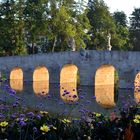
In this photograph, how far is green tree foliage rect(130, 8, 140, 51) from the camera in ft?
136

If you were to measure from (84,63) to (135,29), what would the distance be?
67.5 feet

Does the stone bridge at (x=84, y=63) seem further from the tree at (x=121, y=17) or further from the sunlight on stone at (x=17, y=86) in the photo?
the tree at (x=121, y=17)

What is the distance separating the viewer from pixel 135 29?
145ft

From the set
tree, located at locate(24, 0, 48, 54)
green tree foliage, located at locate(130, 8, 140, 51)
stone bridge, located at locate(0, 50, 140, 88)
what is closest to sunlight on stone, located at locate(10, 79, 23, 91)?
stone bridge, located at locate(0, 50, 140, 88)

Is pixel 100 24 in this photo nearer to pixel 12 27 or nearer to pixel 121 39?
pixel 121 39

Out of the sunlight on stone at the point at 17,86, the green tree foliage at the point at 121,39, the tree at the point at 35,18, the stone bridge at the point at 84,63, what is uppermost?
the tree at the point at 35,18

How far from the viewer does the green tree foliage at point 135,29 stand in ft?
136

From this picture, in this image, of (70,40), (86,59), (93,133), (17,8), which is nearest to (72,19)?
(70,40)

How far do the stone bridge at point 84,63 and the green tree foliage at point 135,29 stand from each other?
15265 mm

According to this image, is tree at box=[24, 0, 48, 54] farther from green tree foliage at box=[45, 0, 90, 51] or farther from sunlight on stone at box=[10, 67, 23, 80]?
sunlight on stone at box=[10, 67, 23, 80]

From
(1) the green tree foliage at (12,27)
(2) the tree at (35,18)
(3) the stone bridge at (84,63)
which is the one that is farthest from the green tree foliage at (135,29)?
(3) the stone bridge at (84,63)

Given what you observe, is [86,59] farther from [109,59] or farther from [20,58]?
[20,58]

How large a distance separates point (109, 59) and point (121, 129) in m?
20.0

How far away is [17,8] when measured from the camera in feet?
108
